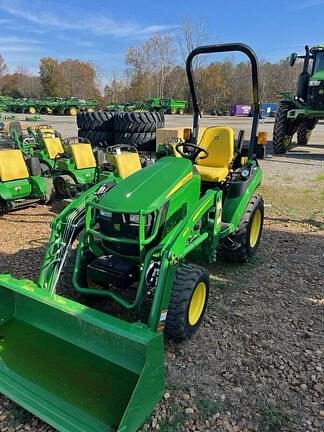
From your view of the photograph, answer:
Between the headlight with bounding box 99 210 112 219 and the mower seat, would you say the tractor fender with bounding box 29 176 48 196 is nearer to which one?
the mower seat

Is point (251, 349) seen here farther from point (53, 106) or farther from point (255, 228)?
point (53, 106)

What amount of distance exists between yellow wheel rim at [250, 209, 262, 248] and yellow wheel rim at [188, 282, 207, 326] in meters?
1.50

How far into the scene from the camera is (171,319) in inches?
107

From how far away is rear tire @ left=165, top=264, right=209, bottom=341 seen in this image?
272 cm

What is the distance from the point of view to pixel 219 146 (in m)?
4.49

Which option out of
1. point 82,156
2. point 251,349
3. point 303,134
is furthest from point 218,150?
point 303,134

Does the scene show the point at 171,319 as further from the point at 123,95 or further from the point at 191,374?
the point at 123,95

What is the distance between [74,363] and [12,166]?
4.47m

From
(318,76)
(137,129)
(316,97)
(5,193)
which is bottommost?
(5,193)

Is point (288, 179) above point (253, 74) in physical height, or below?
below

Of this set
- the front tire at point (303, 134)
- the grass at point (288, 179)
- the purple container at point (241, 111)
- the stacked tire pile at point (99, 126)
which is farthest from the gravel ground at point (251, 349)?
the purple container at point (241, 111)

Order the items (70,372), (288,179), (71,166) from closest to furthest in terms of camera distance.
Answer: (70,372), (71,166), (288,179)

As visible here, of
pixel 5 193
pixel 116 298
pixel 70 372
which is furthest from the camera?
pixel 5 193

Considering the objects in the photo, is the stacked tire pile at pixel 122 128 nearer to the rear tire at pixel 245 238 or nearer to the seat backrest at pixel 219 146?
the seat backrest at pixel 219 146
